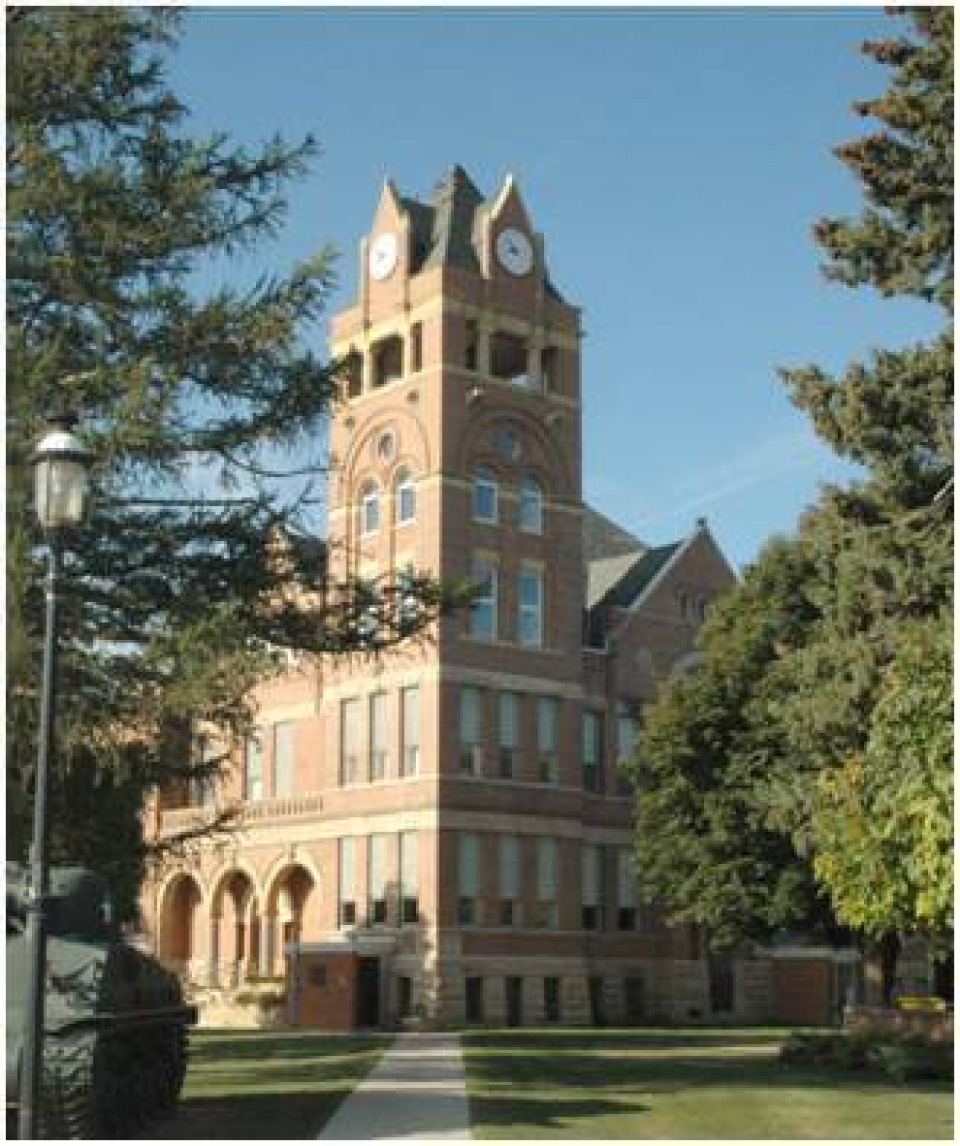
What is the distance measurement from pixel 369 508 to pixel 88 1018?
36.5 meters

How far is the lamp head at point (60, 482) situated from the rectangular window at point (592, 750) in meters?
40.2

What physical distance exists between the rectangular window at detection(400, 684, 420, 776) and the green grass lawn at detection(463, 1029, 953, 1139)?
1448 centimetres

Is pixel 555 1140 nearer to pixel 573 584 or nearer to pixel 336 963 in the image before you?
pixel 336 963

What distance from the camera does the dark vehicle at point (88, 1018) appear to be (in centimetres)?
1480

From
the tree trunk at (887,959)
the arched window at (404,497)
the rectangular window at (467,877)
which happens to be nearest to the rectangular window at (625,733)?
the rectangular window at (467,877)

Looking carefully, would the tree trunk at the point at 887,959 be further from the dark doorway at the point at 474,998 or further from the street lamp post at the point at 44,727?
the street lamp post at the point at 44,727

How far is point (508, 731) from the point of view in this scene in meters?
48.9

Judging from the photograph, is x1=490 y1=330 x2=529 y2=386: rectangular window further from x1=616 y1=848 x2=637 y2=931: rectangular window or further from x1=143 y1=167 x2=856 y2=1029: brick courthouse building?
x1=616 y1=848 x2=637 y2=931: rectangular window

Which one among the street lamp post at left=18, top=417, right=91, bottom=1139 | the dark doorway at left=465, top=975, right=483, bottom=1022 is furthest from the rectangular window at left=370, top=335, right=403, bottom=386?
the street lamp post at left=18, top=417, right=91, bottom=1139

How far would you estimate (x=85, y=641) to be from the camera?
19266 millimetres

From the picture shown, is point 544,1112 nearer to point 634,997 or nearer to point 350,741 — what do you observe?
point 350,741

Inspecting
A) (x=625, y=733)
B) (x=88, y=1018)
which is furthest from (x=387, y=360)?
(x=88, y=1018)

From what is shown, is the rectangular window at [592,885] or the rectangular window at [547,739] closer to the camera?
the rectangular window at [547,739]

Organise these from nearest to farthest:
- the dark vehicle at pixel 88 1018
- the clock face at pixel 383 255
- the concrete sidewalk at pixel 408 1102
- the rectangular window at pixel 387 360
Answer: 1. the dark vehicle at pixel 88 1018
2. the concrete sidewalk at pixel 408 1102
3. the clock face at pixel 383 255
4. the rectangular window at pixel 387 360
